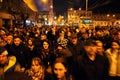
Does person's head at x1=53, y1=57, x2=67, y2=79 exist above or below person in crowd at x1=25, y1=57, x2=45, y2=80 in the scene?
above

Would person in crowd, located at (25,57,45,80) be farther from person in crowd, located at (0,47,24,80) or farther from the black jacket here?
the black jacket

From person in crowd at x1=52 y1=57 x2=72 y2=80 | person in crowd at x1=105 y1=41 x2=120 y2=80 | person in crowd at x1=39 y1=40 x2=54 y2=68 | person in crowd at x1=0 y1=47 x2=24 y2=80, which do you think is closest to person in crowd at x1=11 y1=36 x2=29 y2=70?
person in crowd at x1=39 y1=40 x2=54 y2=68

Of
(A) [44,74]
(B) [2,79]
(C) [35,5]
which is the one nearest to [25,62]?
(A) [44,74]

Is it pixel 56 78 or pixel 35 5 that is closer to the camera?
pixel 56 78

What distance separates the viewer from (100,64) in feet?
22.1

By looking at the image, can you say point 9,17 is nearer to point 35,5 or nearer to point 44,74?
point 35,5

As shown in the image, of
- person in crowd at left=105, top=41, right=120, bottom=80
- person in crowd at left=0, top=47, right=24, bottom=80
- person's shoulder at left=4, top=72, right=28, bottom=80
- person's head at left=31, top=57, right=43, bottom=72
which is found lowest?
person in crowd at left=105, top=41, right=120, bottom=80

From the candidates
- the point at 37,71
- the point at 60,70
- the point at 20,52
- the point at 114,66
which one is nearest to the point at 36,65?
the point at 37,71

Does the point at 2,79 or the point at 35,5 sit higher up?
the point at 35,5

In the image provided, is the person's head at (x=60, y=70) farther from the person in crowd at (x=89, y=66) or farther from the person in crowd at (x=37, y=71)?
the person in crowd at (x=89, y=66)

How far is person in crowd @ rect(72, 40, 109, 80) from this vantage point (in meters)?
6.60

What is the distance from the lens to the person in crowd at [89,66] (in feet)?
21.6

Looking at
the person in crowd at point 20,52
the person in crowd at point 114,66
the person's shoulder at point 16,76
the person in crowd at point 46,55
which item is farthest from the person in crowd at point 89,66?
the person's shoulder at point 16,76

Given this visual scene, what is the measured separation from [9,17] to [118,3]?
96.4 ft
